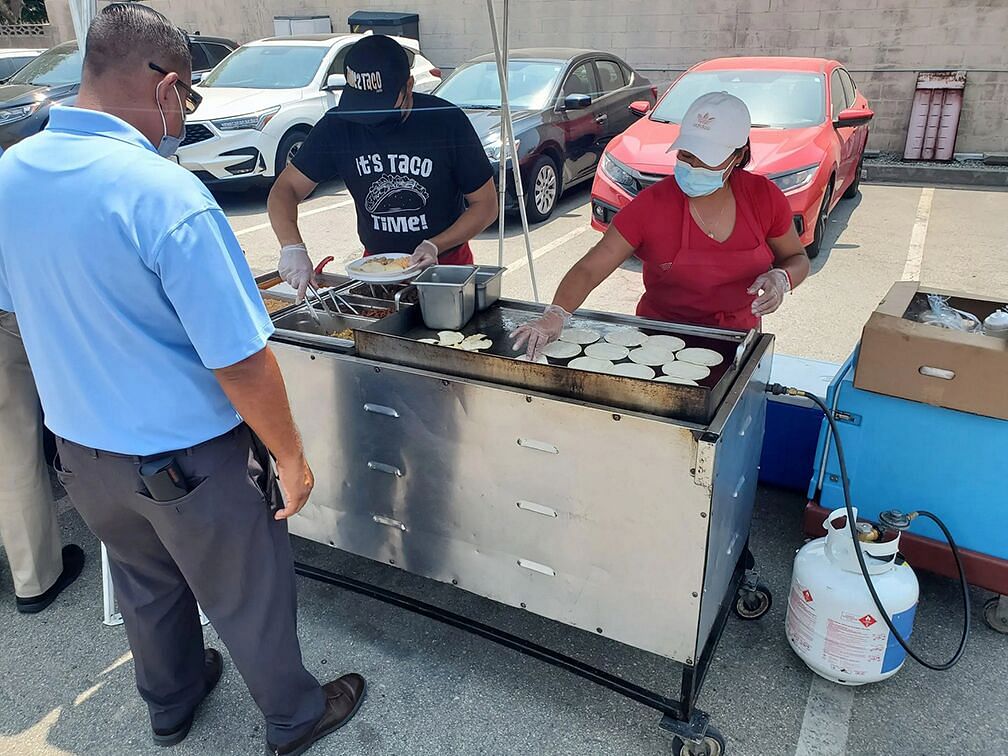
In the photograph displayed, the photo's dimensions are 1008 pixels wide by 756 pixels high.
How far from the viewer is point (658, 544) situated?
5.49ft

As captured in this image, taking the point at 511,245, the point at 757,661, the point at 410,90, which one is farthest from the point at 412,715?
the point at 511,245

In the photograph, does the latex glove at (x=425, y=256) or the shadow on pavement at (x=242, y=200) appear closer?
the latex glove at (x=425, y=256)

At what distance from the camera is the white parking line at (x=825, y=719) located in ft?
6.07

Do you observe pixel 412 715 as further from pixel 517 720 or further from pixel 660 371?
pixel 660 371

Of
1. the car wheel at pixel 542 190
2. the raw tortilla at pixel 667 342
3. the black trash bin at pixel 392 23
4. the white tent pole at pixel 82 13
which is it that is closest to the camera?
the raw tortilla at pixel 667 342

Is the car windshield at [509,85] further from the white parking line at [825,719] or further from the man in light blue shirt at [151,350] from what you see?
the white parking line at [825,719]

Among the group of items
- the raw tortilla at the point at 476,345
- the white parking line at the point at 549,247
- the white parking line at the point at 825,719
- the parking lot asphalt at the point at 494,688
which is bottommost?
the parking lot asphalt at the point at 494,688

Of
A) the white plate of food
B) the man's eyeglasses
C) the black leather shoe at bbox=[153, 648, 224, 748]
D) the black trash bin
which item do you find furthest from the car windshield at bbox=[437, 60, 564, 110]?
the black leather shoe at bbox=[153, 648, 224, 748]

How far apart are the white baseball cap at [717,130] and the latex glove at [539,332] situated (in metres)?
0.62

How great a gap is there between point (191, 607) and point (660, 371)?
1.41 meters

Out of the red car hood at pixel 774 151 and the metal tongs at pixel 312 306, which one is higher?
the red car hood at pixel 774 151

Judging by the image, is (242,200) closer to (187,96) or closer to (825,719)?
(187,96)

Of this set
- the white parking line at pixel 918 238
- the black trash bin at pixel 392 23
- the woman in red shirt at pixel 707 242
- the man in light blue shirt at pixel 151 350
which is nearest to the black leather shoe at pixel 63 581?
the man in light blue shirt at pixel 151 350

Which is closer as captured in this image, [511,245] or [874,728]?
[874,728]
